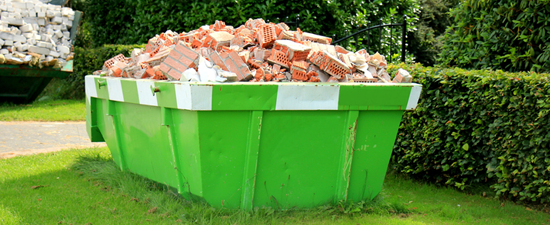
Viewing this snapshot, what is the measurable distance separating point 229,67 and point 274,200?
3.20 ft

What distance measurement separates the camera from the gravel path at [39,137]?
230 inches

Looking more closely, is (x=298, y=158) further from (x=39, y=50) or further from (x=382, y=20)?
(x=39, y=50)

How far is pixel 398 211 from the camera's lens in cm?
378

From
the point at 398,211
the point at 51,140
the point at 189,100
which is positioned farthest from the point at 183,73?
the point at 51,140

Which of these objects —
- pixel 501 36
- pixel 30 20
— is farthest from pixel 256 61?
pixel 30 20

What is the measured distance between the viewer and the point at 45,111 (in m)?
8.67

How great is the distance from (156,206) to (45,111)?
20.1ft

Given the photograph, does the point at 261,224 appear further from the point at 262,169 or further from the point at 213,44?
the point at 213,44

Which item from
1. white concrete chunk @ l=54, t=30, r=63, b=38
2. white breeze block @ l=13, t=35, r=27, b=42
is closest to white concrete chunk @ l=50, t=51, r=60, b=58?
white concrete chunk @ l=54, t=30, r=63, b=38

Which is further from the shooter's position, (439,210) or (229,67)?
(439,210)

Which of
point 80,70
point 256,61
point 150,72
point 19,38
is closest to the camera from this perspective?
point 256,61

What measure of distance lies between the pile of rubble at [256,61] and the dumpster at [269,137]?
15 cm

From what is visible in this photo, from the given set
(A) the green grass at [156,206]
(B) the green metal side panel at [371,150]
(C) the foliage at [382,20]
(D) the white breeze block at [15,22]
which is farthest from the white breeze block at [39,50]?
(B) the green metal side panel at [371,150]

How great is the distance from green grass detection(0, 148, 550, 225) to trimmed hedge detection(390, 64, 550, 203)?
23cm
